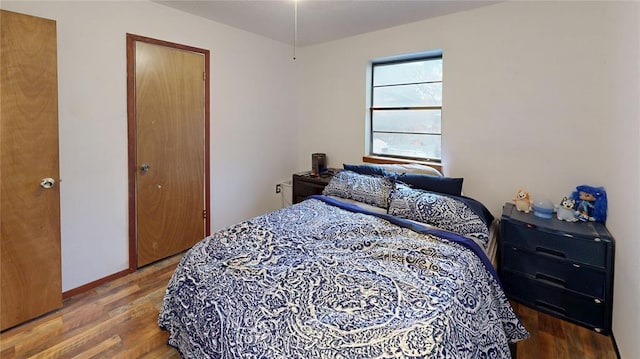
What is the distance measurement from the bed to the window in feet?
3.72

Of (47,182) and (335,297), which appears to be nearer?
(335,297)

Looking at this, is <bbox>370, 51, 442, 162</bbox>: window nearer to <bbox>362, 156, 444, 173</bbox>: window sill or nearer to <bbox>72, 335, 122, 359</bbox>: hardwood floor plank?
<bbox>362, 156, 444, 173</bbox>: window sill

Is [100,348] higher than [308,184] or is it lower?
lower

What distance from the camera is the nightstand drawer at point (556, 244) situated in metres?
2.00

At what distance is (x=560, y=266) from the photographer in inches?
84.3

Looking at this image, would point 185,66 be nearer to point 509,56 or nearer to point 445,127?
point 445,127

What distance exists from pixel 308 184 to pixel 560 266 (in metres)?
2.37

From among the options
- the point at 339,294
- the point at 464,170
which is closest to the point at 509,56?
the point at 464,170

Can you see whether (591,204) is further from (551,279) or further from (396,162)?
(396,162)

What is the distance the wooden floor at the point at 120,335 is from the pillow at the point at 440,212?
0.65 m

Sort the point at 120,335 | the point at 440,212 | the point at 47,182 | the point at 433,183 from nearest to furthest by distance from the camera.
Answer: the point at 120,335
the point at 47,182
the point at 440,212
the point at 433,183

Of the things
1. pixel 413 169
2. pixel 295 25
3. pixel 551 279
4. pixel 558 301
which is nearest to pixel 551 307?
pixel 558 301

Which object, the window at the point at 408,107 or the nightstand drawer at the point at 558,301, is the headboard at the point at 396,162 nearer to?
the window at the point at 408,107

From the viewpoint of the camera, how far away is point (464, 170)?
9.75 ft
